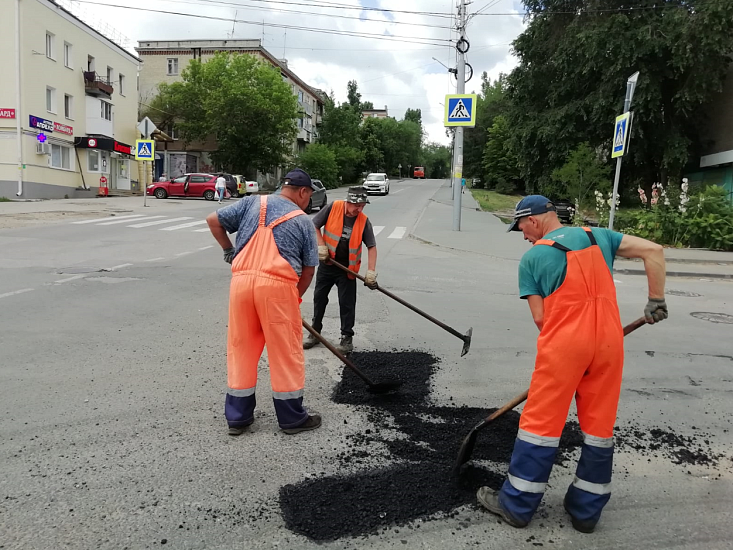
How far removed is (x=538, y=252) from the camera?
8.97 ft

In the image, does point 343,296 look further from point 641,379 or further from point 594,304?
point 594,304

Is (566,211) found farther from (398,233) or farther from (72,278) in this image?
(72,278)

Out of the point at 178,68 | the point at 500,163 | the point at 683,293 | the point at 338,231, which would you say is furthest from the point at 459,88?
the point at 178,68

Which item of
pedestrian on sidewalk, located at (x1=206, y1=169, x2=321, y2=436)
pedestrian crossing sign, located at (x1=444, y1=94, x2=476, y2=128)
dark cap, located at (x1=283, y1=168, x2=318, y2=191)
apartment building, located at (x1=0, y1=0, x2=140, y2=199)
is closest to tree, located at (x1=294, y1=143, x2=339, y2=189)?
apartment building, located at (x1=0, y1=0, x2=140, y2=199)

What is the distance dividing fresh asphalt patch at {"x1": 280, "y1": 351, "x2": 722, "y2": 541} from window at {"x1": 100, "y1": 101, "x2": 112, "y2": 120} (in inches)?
1369

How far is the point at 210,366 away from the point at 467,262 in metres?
8.65

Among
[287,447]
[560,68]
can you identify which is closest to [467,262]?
[287,447]

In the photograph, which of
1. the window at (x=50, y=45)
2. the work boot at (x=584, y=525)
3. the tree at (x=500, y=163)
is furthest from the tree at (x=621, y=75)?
the window at (x=50, y=45)

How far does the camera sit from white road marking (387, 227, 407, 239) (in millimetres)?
16948

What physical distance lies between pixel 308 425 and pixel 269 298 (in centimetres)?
95

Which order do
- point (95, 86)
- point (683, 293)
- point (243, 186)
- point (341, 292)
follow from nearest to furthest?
point (341, 292) < point (683, 293) < point (95, 86) < point (243, 186)

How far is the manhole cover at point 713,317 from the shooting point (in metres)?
7.78

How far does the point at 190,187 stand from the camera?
31.4 meters

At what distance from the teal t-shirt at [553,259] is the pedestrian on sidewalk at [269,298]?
150 centimetres
